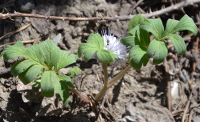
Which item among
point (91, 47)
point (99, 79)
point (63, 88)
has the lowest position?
point (99, 79)

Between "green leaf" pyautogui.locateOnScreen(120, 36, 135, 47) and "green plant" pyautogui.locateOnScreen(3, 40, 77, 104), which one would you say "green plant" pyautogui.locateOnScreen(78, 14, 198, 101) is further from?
"green plant" pyautogui.locateOnScreen(3, 40, 77, 104)

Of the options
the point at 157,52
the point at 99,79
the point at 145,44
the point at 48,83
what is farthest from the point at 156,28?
the point at 99,79

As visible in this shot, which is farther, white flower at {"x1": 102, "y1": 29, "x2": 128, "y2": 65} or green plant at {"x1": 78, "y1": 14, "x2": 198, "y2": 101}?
white flower at {"x1": 102, "y1": 29, "x2": 128, "y2": 65}

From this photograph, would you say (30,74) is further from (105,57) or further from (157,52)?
(157,52)

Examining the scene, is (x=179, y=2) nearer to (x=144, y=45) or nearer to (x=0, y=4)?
(x=144, y=45)

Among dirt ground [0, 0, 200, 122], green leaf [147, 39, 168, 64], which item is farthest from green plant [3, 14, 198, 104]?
dirt ground [0, 0, 200, 122]

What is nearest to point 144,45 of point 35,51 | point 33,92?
point 35,51

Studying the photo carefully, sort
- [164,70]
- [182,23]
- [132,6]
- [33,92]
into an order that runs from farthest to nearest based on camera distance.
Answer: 1. [132,6]
2. [164,70]
3. [33,92]
4. [182,23]
